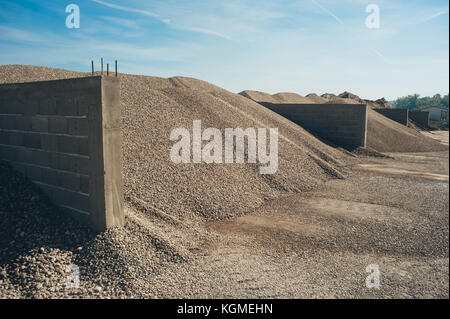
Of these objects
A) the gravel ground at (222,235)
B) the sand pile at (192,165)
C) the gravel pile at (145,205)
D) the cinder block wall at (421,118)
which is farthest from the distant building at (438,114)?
the gravel ground at (222,235)

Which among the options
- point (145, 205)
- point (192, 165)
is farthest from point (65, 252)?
point (192, 165)

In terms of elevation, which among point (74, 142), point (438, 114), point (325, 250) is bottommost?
point (325, 250)

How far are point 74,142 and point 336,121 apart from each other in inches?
561

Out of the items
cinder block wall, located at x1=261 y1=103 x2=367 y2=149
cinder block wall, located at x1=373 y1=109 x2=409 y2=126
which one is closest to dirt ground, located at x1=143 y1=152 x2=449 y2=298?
cinder block wall, located at x1=261 y1=103 x2=367 y2=149

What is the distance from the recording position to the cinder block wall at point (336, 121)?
16438mm

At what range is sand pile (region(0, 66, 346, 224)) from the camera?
7.26 m

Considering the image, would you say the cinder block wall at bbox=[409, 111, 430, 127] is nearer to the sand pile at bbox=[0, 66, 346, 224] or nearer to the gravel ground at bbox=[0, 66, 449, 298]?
the sand pile at bbox=[0, 66, 346, 224]

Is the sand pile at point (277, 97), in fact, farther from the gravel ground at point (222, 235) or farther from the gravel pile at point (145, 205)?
the gravel ground at point (222, 235)

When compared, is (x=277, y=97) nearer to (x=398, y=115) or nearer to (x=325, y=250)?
(x=398, y=115)

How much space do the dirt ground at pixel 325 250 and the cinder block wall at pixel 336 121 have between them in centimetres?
751

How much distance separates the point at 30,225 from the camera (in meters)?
5.18

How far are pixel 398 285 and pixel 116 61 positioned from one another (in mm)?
5211
